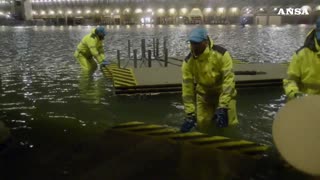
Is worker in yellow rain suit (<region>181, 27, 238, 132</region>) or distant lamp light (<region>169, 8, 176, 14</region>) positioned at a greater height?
distant lamp light (<region>169, 8, 176, 14</region>)

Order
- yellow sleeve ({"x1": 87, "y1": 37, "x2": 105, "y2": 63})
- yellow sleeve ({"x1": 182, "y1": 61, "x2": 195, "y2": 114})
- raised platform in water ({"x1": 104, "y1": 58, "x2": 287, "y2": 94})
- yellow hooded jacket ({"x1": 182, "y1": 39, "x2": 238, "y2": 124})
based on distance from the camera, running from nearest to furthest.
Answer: yellow hooded jacket ({"x1": 182, "y1": 39, "x2": 238, "y2": 124}) → yellow sleeve ({"x1": 182, "y1": 61, "x2": 195, "y2": 114}) → raised platform in water ({"x1": 104, "y1": 58, "x2": 287, "y2": 94}) → yellow sleeve ({"x1": 87, "y1": 37, "x2": 105, "y2": 63})

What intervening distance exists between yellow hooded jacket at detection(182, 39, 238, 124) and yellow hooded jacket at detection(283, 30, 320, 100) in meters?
0.84

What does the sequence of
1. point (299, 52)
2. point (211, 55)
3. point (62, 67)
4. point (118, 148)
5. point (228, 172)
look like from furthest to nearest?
point (62, 67), point (118, 148), point (211, 55), point (228, 172), point (299, 52)

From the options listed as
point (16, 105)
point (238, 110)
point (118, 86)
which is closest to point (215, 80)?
point (238, 110)

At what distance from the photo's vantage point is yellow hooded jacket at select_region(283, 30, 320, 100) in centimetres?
451

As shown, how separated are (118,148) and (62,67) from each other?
9.78 m

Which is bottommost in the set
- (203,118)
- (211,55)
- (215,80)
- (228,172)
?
(228,172)

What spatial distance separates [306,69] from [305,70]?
0.02m

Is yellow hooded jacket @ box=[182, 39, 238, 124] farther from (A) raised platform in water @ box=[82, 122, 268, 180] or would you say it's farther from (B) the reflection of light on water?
(B) the reflection of light on water

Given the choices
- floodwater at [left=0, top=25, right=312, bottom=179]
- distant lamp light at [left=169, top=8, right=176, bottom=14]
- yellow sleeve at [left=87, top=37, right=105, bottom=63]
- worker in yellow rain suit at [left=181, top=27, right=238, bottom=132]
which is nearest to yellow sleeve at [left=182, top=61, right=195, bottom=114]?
worker in yellow rain suit at [left=181, top=27, right=238, bottom=132]

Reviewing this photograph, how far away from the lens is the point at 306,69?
4629mm

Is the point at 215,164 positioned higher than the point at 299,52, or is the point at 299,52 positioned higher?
the point at 299,52

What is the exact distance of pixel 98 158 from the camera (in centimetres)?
560

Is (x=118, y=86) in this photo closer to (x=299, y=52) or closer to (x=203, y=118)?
(x=203, y=118)
